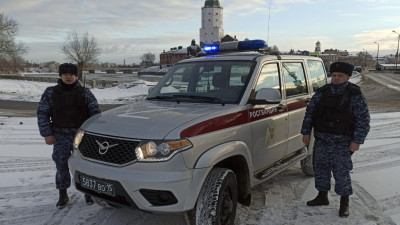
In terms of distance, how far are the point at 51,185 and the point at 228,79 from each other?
3192 mm

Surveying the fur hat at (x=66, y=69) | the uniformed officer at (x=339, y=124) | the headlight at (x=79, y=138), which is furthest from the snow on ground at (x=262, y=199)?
the fur hat at (x=66, y=69)

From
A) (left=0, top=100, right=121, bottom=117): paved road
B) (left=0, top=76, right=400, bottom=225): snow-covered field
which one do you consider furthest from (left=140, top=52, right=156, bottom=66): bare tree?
(left=0, top=76, right=400, bottom=225): snow-covered field

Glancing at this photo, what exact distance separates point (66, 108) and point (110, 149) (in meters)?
1.45

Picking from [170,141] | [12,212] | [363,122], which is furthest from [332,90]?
[12,212]

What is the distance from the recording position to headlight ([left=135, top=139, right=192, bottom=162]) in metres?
2.97

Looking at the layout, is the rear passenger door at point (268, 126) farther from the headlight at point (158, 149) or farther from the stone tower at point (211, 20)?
the stone tower at point (211, 20)

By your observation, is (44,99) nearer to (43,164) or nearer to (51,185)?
(51,185)

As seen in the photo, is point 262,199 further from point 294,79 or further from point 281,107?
point 294,79

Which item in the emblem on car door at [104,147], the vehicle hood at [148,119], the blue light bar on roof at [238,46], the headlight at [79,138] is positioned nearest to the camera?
the vehicle hood at [148,119]

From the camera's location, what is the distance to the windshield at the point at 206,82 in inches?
158

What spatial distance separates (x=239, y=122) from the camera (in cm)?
364

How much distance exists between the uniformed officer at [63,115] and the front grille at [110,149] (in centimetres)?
102

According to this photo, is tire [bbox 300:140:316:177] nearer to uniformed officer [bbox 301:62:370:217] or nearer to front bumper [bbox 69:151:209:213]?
uniformed officer [bbox 301:62:370:217]

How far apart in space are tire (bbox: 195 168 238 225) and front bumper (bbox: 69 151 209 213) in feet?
0.56
